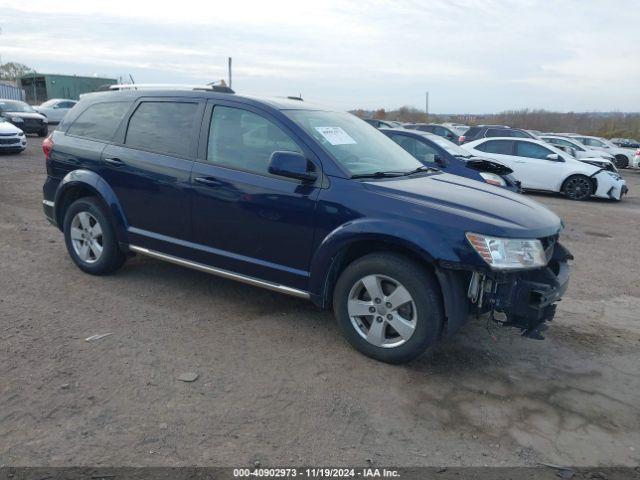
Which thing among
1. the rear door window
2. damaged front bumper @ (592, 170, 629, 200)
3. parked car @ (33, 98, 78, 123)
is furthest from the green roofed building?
damaged front bumper @ (592, 170, 629, 200)

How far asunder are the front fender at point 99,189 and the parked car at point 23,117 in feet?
60.8

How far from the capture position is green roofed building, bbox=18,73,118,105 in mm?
43844

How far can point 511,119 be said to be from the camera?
55938mm

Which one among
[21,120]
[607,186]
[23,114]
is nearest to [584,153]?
[607,186]

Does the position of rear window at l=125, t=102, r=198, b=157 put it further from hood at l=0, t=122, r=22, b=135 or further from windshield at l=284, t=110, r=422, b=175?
hood at l=0, t=122, r=22, b=135

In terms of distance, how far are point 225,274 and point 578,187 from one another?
11649 millimetres

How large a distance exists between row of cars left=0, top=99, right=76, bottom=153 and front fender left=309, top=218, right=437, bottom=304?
7.72 m

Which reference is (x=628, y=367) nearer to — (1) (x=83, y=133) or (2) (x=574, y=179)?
(1) (x=83, y=133)

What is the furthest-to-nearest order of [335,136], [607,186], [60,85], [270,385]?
[60,85], [607,186], [335,136], [270,385]

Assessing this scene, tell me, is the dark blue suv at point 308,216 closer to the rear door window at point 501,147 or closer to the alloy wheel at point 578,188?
the rear door window at point 501,147

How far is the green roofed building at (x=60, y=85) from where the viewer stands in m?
43.8

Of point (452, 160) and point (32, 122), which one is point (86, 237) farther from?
point (32, 122)

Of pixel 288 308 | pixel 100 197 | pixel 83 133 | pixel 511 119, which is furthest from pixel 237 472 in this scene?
pixel 511 119

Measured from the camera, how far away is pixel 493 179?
29.7ft
